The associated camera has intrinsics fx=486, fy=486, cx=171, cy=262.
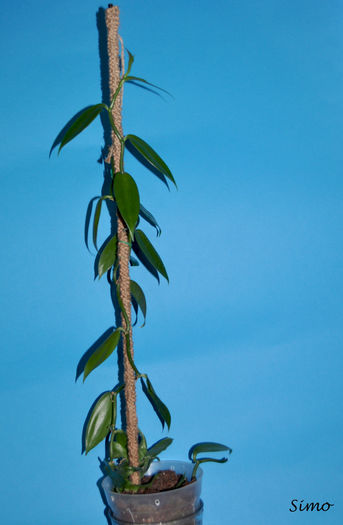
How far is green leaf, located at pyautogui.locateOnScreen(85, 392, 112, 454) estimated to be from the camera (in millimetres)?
1104

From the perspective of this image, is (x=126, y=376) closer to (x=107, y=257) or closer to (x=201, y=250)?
(x=107, y=257)

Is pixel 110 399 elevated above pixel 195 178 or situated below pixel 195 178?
below

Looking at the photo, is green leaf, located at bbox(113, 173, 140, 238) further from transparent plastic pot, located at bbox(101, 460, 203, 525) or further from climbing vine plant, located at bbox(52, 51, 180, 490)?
transparent plastic pot, located at bbox(101, 460, 203, 525)

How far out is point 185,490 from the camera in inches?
43.6

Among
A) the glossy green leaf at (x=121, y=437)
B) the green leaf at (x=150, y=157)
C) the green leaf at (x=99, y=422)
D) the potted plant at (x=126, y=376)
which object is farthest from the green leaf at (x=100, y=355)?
the green leaf at (x=150, y=157)

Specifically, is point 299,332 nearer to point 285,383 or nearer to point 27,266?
point 285,383

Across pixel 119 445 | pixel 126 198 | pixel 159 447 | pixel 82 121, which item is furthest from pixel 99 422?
pixel 82 121

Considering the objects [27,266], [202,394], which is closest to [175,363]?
[202,394]

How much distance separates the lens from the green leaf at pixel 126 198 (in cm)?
98

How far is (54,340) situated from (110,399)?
0.27m

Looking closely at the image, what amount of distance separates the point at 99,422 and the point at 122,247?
0.41m

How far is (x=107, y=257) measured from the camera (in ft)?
3.65

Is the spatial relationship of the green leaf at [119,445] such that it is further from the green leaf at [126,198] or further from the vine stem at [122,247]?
the green leaf at [126,198]

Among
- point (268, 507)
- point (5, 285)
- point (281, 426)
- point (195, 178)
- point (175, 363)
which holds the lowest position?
point (268, 507)
